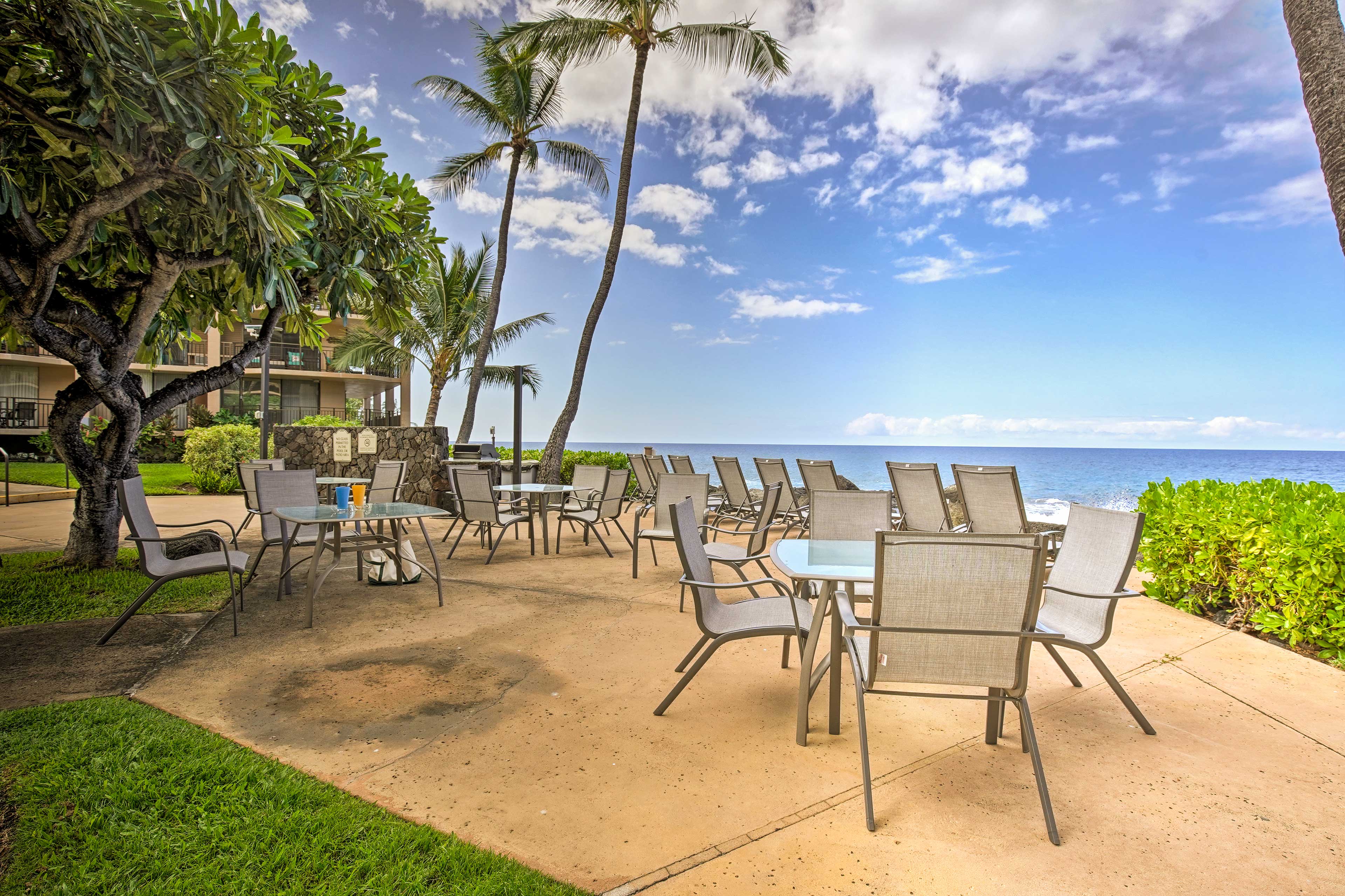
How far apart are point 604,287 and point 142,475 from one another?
8981mm

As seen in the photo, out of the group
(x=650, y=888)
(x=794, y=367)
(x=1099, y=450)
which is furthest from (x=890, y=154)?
(x=1099, y=450)

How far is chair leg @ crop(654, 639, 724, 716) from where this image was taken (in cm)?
271

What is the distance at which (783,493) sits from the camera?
8172mm

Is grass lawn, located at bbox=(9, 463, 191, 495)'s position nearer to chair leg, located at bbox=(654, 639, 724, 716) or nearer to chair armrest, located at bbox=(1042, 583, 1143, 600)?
chair leg, located at bbox=(654, 639, 724, 716)

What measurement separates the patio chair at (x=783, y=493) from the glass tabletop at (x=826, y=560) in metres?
4.23

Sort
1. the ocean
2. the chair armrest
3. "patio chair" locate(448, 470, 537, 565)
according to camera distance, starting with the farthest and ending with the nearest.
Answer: the ocean → "patio chair" locate(448, 470, 537, 565) → the chair armrest

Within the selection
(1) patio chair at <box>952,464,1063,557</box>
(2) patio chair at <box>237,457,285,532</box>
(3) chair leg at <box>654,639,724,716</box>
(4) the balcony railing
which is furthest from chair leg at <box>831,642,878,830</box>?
(4) the balcony railing

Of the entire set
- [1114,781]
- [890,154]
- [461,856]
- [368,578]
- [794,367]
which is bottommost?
[1114,781]

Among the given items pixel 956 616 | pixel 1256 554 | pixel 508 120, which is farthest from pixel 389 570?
pixel 508 120

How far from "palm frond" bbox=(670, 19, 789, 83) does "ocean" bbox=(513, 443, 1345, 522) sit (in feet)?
24.8

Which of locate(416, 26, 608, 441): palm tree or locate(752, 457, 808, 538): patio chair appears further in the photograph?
locate(416, 26, 608, 441): palm tree

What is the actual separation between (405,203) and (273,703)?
467 centimetres

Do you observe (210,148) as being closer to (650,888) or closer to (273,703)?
(273,703)

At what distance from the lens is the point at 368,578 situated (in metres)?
5.55
